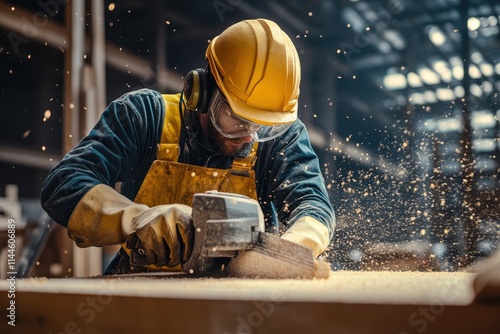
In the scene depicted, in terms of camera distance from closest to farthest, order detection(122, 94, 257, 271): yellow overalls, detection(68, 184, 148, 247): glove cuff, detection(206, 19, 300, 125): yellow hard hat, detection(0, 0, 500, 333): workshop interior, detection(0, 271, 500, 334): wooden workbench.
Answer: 1. detection(0, 271, 500, 334): wooden workbench
2. detection(68, 184, 148, 247): glove cuff
3. detection(206, 19, 300, 125): yellow hard hat
4. detection(122, 94, 257, 271): yellow overalls
5. detection(0, 0, 500, 333): workshop interior

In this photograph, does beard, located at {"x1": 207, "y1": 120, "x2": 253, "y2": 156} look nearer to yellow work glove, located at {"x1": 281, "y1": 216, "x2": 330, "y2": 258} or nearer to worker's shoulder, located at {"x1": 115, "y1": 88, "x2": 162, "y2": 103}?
worker's shoulder, located at {"x1": 115, "y1": 88, "x2": 162, "y2": 103}

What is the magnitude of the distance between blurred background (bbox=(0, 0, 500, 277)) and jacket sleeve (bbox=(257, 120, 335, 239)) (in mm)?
1084

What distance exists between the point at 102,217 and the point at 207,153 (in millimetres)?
533

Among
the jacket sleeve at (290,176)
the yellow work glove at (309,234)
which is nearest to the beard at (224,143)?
the jacket sleeve at (290,176)

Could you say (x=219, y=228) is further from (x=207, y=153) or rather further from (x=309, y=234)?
(x=207, y=153)

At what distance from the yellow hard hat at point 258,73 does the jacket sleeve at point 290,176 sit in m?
0.23

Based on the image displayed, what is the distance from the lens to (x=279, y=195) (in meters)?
2.19

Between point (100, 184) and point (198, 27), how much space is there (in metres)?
3.52

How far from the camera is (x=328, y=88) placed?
20.7 ft

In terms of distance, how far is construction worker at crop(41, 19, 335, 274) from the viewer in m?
1.80

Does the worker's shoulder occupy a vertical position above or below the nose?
above

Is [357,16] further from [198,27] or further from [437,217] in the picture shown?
[437,217]

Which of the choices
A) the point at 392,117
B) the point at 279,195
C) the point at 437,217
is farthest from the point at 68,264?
the point at 392,117

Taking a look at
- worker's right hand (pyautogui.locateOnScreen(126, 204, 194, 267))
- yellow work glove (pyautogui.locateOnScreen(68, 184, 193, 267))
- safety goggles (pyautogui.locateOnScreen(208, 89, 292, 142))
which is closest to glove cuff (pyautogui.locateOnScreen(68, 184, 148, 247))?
yellow work glove (pyautogui.locateOnScreen(68, 184, 193, 267))
